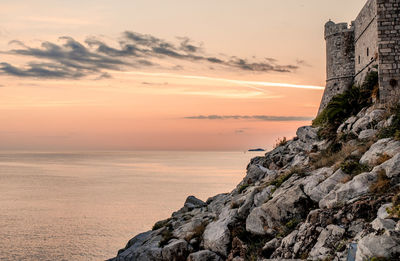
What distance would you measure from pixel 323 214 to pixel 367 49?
1834 centimetres

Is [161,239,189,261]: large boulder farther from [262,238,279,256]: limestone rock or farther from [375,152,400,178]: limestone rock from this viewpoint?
[375,152,400,178]: limestone rock

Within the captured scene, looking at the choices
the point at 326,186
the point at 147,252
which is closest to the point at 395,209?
the point at 326,186

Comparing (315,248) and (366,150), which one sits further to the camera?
(366,150)

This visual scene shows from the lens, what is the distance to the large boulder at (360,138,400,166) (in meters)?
13.0

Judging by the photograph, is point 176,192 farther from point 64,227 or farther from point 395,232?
point 395,232

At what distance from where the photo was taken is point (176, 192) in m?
81.4

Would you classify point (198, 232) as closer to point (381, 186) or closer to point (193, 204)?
point (381, 186)

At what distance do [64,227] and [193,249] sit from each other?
128 ft

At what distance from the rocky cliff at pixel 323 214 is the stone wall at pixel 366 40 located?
5166 millimetres

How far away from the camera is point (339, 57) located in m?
31.2

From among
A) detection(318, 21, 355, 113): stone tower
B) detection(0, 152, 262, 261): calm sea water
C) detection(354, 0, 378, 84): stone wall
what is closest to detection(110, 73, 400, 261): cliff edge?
detection(354, 0, 378, 84): stone wall

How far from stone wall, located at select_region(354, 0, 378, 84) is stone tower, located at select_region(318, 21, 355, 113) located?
150 centimetres

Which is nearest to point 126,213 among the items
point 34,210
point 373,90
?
point 34,210

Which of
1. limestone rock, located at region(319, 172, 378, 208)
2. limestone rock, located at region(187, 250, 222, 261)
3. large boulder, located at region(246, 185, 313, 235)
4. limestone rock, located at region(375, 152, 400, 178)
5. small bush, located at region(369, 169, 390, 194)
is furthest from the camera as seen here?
limestone rock, located at region(187, 250, 222, 261)
